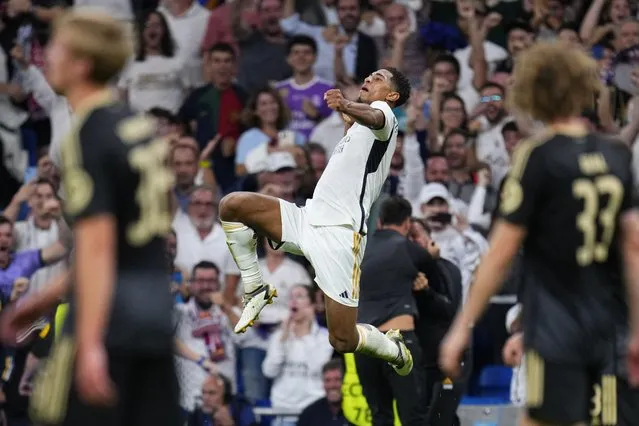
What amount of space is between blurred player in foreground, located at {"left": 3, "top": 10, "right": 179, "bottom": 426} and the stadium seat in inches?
328

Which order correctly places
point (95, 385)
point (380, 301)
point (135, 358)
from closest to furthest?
point (95, 385) → point (135, 358) → point (380, 301)

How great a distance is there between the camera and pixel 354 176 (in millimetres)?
9648

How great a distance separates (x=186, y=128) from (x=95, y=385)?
10.2 meters

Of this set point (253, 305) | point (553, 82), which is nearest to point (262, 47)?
point (253, 305)

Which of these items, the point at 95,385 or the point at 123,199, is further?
the point at 123,199

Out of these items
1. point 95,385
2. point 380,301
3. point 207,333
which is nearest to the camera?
point 95,385

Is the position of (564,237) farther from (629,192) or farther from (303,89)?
(303,89)

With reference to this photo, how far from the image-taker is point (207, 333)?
1325cm

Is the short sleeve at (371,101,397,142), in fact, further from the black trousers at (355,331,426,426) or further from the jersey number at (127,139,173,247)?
the jersey number at (127,139,173,247)

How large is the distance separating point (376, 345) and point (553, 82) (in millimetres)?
4162

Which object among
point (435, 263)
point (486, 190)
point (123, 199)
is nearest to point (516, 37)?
point (486, 190)

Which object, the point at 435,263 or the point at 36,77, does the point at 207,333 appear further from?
the point at 36,77

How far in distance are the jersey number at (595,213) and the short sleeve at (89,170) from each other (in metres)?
2.04

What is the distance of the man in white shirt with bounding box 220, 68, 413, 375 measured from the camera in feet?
31.6
